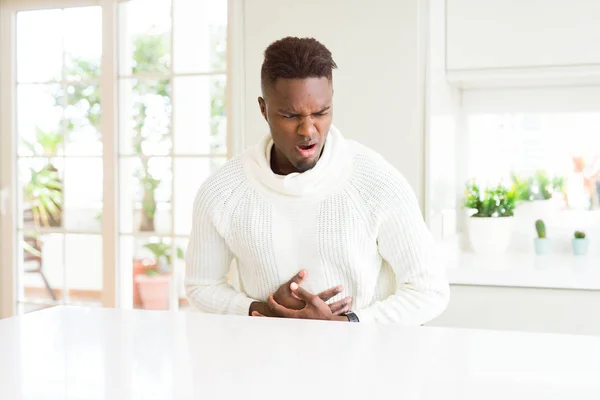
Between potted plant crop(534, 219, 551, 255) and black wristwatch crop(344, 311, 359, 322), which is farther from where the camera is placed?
potted plant crop(534, 219, 551, 255)

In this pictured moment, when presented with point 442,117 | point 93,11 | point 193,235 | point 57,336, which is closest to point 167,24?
point 93,11

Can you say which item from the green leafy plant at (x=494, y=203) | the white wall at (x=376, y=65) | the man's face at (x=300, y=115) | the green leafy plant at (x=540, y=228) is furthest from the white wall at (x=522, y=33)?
the man's face at (x=300, y=115)

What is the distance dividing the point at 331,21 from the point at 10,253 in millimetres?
1948

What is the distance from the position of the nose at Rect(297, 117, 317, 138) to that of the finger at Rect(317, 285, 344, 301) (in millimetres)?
311

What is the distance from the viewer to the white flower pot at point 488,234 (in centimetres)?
303

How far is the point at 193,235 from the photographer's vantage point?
1671 mm

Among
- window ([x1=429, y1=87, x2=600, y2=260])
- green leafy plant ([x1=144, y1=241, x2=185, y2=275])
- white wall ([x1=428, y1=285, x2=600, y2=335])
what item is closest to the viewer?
white wall ([x1=428, y1=285, x2=600, y2=335])

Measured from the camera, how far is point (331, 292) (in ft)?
4.81

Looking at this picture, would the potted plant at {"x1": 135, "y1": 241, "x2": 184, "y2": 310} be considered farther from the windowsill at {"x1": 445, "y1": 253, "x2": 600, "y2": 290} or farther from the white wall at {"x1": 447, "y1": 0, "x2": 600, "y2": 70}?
the white wall at {"x1": 447, "y1": 0, "x2": 600, "y2": 70}

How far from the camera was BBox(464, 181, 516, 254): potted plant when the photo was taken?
3.04 m

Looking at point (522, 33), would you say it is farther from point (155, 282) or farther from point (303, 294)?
point (155, 282)

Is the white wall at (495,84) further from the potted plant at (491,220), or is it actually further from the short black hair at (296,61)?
the short black hair at (296,61)

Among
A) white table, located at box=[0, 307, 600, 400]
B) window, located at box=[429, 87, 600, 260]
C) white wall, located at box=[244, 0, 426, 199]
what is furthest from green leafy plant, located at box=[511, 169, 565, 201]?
white table, located at box=[0, 307, 600, 400]

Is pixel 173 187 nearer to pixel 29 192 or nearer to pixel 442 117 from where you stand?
pixel 29 192
